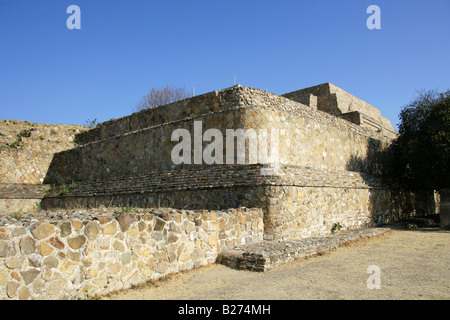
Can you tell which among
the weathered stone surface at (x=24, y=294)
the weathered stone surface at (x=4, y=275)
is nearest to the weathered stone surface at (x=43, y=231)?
the weathered stone surface at (x=4, y=275)

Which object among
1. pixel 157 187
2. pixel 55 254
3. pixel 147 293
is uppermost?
pixel 157 187

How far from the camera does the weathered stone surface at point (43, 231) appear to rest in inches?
169

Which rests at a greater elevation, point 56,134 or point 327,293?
point 56,134

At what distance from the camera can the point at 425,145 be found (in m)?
14.0

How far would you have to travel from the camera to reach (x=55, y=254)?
4445 millimetres

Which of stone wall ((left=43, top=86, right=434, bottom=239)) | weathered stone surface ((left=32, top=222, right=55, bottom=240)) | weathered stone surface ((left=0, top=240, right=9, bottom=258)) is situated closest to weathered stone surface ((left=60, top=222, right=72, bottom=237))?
weathered stone surface ((left=32, top=222, right=55, bottom=240))

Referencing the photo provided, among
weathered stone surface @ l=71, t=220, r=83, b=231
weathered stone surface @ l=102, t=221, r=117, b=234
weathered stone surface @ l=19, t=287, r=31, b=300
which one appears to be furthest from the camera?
weathered stone surface @ l=102, t=221, r=117, b=234

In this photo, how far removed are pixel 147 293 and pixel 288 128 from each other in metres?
6.53

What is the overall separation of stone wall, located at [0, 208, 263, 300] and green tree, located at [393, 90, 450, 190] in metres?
10.4

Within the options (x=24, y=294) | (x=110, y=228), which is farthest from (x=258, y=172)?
(x=24, y=294)

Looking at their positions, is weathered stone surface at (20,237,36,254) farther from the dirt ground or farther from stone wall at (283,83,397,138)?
stone wall at (283,83,397,138)

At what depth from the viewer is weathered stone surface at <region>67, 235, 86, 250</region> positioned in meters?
4.64
